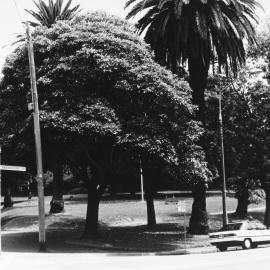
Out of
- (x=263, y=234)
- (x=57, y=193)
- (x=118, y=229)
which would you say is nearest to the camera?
(x=263, y=234)

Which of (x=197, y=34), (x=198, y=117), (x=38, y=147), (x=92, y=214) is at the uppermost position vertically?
(x=197, y=34)

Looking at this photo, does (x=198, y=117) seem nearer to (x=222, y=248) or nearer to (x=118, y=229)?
(x=222, y=248)

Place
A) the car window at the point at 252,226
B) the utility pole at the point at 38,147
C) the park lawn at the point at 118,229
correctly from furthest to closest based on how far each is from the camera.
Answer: the park lawn at the point at 118,229
the car window at the point at 252,226
the utility pole at the point at 38,147

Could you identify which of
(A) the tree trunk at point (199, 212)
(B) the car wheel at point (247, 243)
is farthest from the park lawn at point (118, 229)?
(B) the car wheel at point (247, 243)

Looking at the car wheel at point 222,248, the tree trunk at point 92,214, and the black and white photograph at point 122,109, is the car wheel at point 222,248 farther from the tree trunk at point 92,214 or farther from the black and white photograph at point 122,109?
the tree trunk at point 92,214

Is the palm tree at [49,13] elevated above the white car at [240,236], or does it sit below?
above

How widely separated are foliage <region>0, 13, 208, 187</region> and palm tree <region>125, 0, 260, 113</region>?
1.79 metres

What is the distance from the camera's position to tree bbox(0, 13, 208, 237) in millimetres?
25922

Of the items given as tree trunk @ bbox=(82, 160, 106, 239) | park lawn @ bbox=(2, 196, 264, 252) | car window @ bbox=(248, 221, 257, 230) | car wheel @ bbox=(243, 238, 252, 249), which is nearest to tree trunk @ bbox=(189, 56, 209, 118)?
park lawn @ bbox=(2, 196, 264, 252)

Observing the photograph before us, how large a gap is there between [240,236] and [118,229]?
45.9ft

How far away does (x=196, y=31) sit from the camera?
28375mm

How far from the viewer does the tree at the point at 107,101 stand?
25922mm

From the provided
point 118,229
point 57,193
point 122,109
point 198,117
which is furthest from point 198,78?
point 57,193

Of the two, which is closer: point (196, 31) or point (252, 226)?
point (252, 226)
